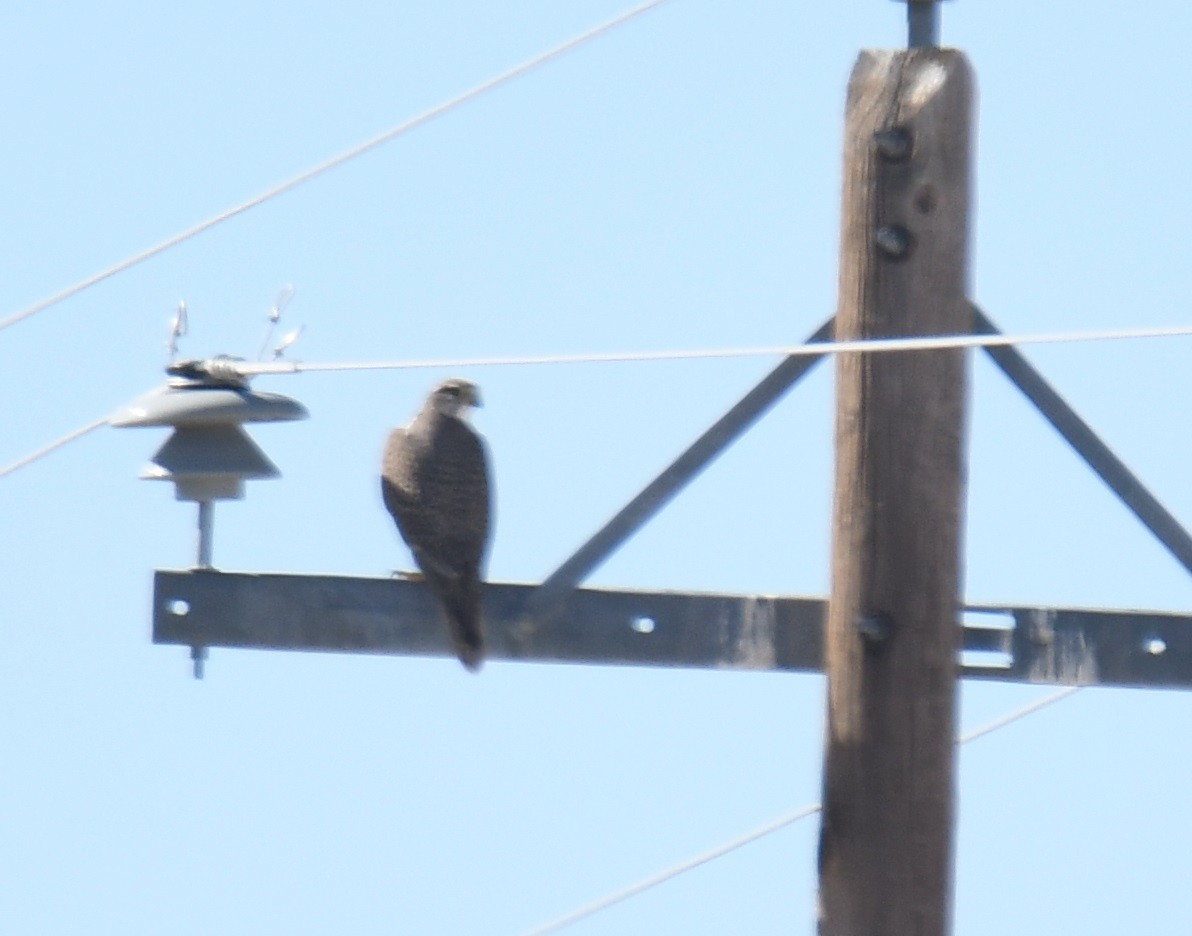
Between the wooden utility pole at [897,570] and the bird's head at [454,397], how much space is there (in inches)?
92.0

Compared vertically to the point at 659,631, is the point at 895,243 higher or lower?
higher

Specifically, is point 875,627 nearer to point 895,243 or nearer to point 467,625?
point 895,243

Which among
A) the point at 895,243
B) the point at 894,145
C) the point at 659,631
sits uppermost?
the point at 894,145

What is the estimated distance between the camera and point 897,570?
16.8ft

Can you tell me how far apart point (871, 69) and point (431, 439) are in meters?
2.23

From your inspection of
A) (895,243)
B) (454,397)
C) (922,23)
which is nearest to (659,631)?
(895,243)

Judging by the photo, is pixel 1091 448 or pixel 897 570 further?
pixel 1091 448

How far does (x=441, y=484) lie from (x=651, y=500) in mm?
1630

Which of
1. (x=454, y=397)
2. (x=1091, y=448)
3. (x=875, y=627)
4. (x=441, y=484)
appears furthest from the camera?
(x=454, y=397)

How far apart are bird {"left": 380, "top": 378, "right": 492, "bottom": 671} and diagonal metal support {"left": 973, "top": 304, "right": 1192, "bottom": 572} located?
147cm

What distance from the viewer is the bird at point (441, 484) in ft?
20.8

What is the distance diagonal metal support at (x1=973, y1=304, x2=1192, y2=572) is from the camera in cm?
530

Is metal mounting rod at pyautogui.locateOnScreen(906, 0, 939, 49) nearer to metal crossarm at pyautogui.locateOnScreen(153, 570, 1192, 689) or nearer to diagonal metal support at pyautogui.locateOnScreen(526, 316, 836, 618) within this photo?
diagonal metal support at pyautogui.locateOnScreen(526, 316, 836, 618)

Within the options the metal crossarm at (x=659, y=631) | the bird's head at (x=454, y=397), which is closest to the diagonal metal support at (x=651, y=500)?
the metal crossarm at (x=659, y=631)
